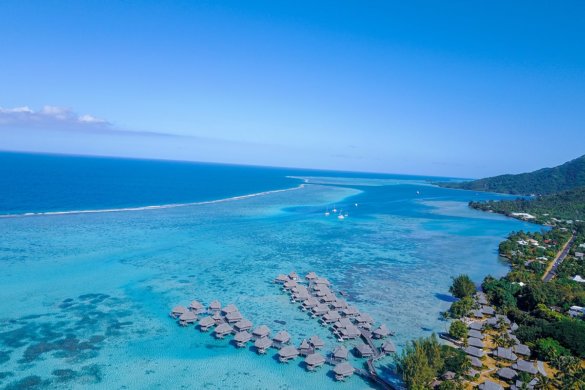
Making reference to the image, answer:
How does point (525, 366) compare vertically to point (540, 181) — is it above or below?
below

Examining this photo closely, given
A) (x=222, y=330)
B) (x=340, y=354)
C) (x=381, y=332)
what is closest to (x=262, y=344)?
(x=222, y=330)

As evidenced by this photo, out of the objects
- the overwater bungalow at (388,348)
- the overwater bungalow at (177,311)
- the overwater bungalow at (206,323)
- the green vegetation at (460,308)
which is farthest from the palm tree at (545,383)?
the overwater bungalow at (177,311)

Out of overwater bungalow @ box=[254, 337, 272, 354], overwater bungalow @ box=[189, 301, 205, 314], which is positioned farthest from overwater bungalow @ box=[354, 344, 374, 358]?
overwater bungalow @ box=[189, 301, 205, 314]

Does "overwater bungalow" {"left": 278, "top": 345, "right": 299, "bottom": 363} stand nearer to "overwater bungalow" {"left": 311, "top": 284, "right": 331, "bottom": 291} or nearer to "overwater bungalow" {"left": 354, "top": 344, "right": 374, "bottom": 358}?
"overwater bungalow" {"left": 354, "top": 344, "right": 374, "bottom": 358}

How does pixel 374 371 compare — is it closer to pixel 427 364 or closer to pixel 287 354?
pixel 427 364

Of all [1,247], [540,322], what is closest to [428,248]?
[540,322]

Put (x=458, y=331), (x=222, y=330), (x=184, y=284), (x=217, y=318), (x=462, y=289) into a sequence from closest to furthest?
1. (x=222, y=330)
2. (x=458, y=331)
3. (x=217, y=318)
4. (x=462, y=289)
5. (x=184, y=284)
